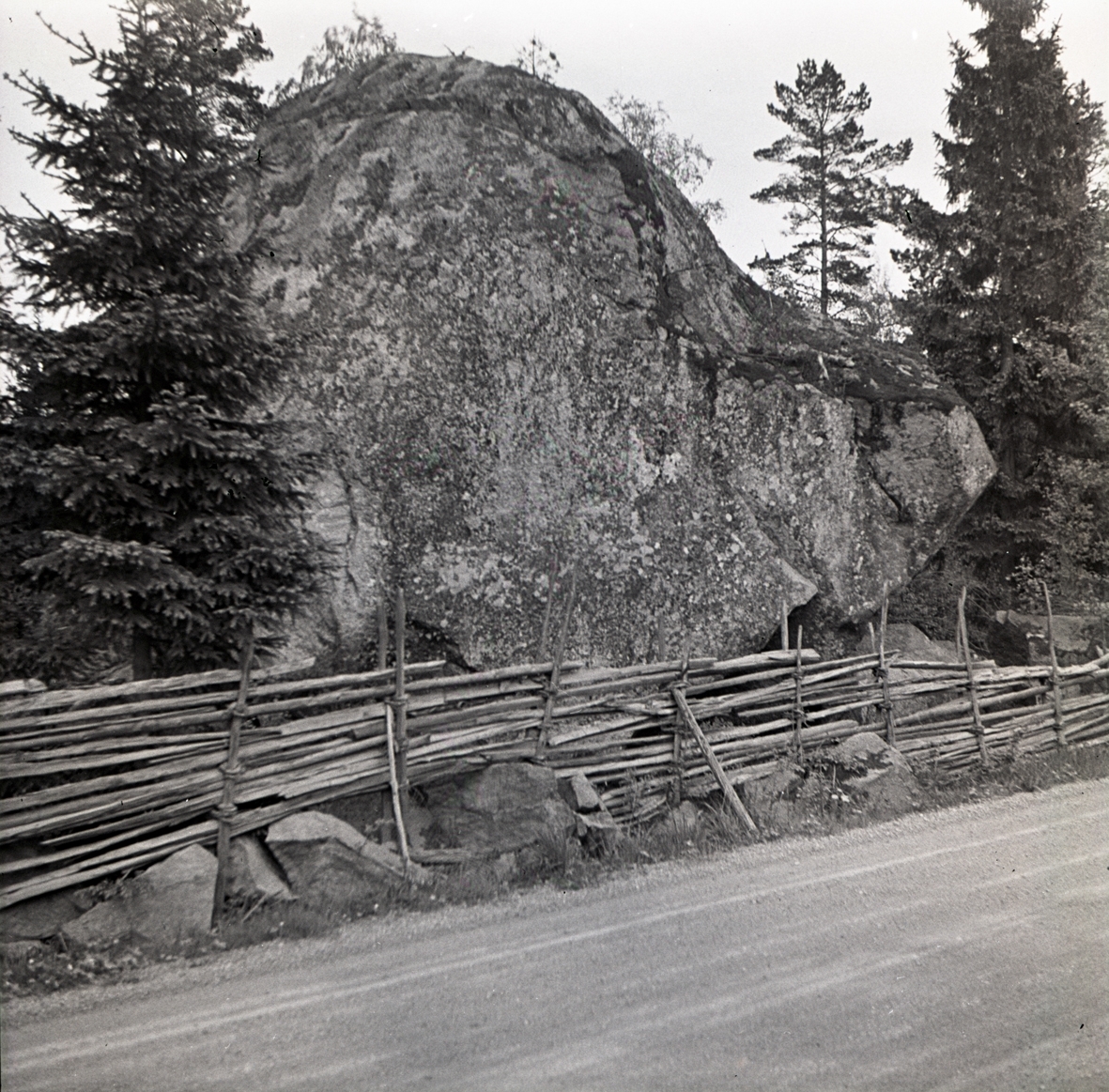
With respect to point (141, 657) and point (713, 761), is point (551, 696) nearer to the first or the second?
point (713, 761)

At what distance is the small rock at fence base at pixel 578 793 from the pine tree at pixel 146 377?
6.26ft

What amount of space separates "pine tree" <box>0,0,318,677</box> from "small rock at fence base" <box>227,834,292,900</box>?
3.71ft

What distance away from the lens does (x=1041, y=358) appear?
463 inches

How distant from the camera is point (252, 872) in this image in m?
4.44

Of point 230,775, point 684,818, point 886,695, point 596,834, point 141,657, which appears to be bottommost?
point 684,818

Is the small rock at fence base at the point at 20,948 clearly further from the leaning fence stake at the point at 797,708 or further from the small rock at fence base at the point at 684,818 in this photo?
the leaning fence stake at the point at 797,708

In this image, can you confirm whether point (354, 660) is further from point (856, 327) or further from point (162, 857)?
point (856, 327)

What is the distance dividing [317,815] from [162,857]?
0.74m

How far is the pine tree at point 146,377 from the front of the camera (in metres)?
4.72

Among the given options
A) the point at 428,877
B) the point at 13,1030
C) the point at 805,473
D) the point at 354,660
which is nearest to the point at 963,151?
the point at 805,473

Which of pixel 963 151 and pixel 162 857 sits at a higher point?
A: pixel 963 151

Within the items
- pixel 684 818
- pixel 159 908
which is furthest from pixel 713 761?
pixel 159 908

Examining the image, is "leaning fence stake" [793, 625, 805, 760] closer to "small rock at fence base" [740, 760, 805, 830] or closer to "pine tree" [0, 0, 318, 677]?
"small rock at fence base" [740, 760, 805, 830]

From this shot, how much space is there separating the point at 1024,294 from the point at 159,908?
12.1 m
